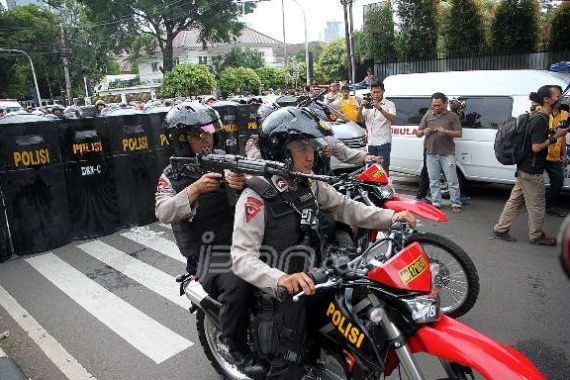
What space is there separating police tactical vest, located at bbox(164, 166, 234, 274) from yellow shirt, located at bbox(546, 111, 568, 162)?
504 cm

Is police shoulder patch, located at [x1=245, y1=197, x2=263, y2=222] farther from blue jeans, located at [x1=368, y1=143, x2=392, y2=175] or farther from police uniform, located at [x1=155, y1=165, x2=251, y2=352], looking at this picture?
blue jeans, located at [x1=368, y1=143, x2=392, y2=175]

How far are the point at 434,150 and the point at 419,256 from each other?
567 centimetres

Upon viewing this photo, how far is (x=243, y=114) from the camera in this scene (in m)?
11.2

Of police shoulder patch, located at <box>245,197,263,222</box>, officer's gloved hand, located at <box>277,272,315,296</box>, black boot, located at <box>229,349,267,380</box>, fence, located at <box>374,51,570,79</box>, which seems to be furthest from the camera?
fence, located at <box>374,51,570,79</box>

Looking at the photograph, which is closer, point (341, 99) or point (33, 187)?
point (33, 187)

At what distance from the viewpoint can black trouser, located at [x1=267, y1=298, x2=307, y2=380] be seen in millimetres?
2465

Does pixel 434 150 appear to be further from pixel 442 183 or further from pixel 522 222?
pixel 522 222

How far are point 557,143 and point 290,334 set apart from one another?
5544 millimetres

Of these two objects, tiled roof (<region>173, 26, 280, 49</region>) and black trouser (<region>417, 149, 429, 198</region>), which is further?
tiled roof (<region>173, 26, 280, 49</region>)

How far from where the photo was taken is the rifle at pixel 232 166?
7.79 ft

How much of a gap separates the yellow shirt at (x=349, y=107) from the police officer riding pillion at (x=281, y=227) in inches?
313

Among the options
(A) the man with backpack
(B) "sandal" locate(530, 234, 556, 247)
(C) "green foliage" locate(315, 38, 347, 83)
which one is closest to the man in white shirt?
(A) the man with backpack

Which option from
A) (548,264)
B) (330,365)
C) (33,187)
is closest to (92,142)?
(33,187)

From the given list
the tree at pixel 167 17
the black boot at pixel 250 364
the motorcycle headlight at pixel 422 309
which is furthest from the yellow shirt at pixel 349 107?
the tree at pixel 167 17
